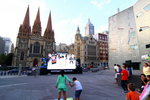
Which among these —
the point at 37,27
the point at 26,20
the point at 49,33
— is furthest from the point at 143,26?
the point at 26,20

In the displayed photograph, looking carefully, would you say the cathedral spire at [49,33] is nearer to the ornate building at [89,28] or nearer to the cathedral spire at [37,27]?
the cathedral spire at [37,27]

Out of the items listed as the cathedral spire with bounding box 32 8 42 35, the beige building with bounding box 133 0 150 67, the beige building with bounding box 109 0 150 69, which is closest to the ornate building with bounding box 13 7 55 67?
the cathedral spire with bounding box 32 8 42 35

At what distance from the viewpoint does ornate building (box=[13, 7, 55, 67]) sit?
52000 mm

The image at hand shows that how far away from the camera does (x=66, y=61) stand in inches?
938

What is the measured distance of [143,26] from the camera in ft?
79.9

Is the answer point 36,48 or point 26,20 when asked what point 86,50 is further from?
point 26,20

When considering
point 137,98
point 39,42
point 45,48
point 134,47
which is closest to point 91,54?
point 45,48

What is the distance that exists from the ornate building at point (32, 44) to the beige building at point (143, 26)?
4721 cm

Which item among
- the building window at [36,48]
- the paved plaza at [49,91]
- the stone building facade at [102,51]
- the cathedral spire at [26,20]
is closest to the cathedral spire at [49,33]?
the building window at [36,48]

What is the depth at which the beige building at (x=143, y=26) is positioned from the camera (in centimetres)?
2332

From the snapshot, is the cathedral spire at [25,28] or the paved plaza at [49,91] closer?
the paved plaza at [49,91]

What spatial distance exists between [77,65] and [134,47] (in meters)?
16.7

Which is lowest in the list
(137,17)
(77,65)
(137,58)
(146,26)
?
(77,65)

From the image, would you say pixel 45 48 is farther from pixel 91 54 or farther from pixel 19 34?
pixel 91 54
